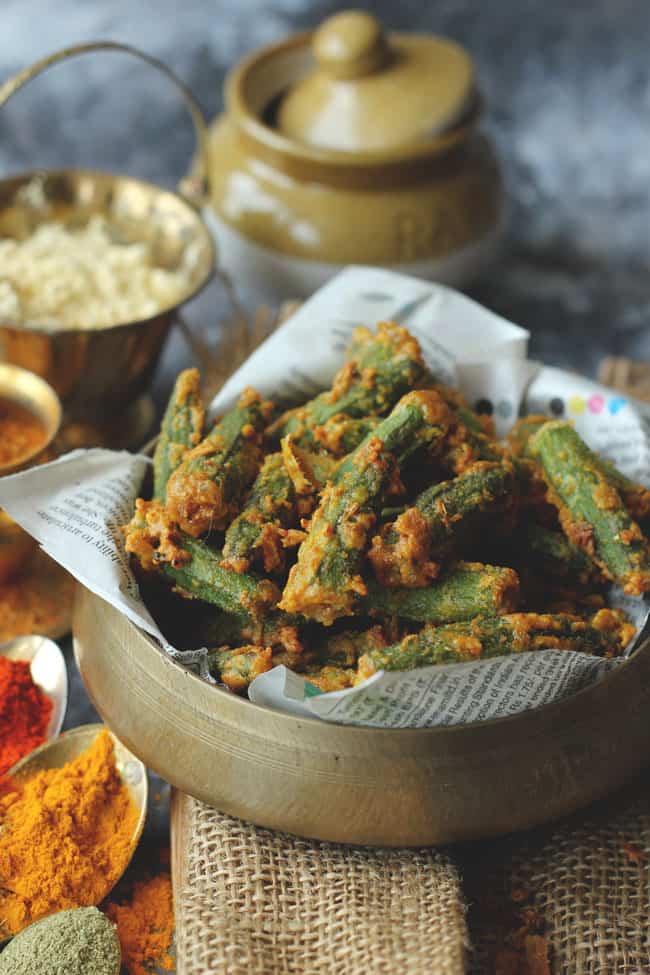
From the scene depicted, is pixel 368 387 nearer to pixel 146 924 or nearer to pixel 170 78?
pixel 146 924

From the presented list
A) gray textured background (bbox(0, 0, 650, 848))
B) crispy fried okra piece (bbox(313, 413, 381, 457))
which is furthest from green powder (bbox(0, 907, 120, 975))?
gray textured background (bbox(0, 0, 650, 848))

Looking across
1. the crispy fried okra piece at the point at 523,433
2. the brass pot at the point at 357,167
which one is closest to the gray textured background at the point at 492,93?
the brass pot at the point at 357,167

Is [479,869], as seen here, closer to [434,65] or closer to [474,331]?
[474,331]

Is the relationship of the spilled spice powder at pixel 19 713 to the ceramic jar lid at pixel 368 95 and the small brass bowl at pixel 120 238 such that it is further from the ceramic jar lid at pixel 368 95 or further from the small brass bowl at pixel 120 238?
the ceramic jar lid at pixel 368 95

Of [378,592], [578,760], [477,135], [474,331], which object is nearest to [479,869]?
Answer: [578,760]

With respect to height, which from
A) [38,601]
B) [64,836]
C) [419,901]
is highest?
[419,901]

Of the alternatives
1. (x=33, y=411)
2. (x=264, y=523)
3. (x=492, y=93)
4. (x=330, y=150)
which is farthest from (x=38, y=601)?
(x=492, y=93)
